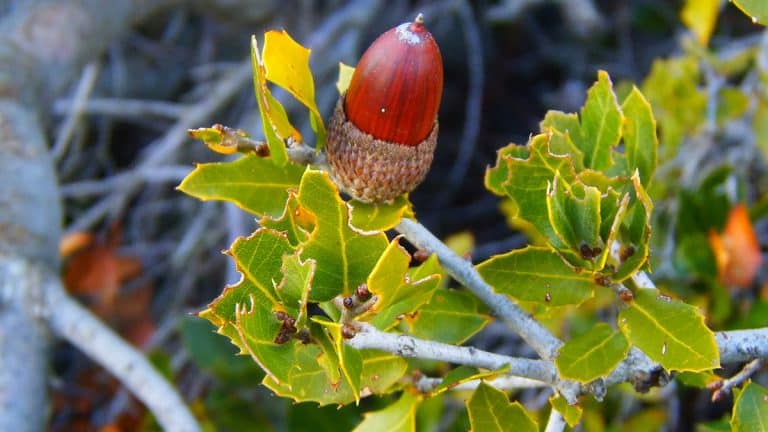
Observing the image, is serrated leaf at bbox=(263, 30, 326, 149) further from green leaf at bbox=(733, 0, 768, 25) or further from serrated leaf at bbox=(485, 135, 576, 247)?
green leaf at bbox=(733, 0, 768, 25)

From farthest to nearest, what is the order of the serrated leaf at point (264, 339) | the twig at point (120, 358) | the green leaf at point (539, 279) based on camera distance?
the twig at point (120, 358) < the green leaf at point (539, 279) < the serrated leaf at point (264, 339)

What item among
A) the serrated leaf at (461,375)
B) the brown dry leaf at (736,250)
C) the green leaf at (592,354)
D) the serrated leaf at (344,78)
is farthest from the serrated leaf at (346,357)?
the brown dry leaf at (736,250)

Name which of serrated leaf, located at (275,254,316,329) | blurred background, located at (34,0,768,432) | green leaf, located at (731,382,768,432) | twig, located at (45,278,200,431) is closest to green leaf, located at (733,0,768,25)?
green leaf, located at (731,382,768,432)

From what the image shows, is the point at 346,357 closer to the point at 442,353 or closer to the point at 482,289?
the point at 442,353

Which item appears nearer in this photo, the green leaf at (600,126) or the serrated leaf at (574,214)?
the serrated leaf at (574,214)

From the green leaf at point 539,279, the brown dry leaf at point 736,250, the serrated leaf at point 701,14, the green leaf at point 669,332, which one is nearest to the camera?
the green leaf at point 669,332

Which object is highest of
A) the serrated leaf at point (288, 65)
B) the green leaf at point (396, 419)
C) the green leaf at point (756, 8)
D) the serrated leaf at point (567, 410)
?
the green leaf at point (756, 8)

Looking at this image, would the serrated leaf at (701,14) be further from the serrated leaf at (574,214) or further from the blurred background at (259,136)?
the serrated leaf at (574,214)
